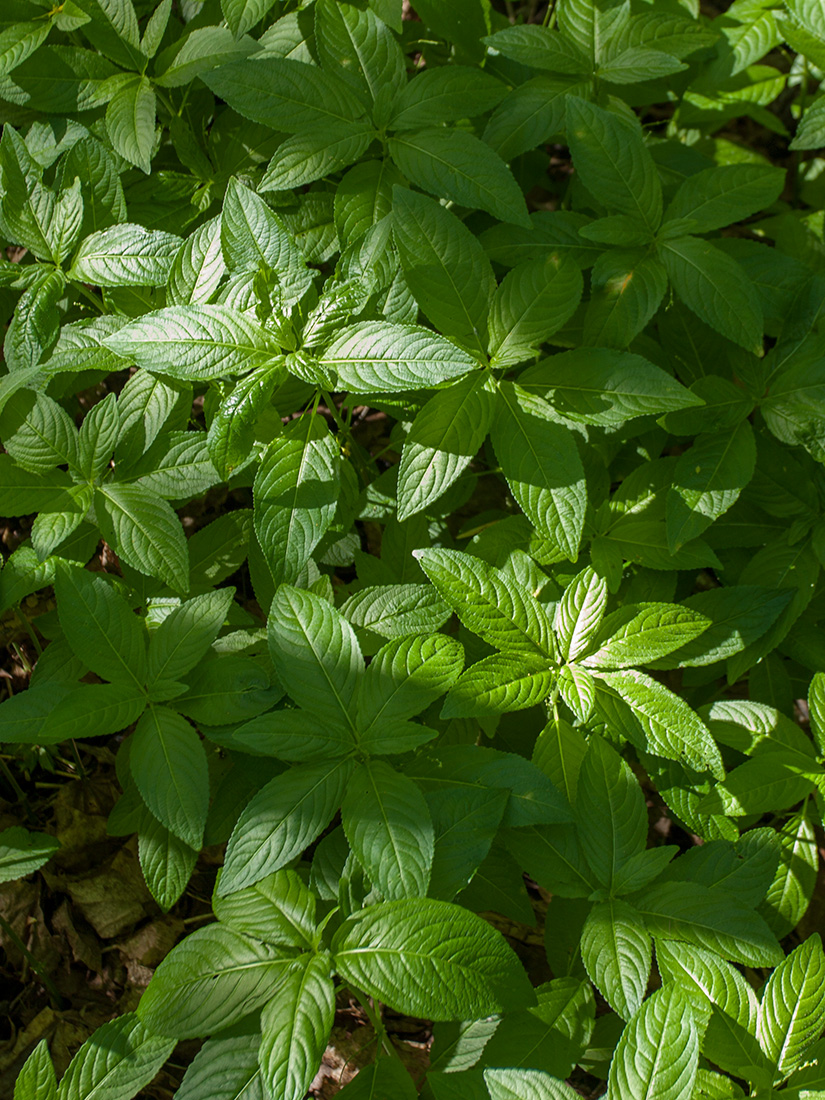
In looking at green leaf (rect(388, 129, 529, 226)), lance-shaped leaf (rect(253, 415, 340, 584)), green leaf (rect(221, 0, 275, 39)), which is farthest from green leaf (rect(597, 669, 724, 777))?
green leaf (rect(221, 0, 275, 39))

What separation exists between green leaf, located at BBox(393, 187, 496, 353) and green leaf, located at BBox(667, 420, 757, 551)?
70 cm

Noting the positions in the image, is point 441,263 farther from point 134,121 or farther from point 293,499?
point 134,121

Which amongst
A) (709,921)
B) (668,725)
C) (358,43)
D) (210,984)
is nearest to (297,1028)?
(210,984)

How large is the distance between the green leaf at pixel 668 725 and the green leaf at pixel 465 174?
1251 millimetres

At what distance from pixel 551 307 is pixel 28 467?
4.51ft

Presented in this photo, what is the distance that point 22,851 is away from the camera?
6.46ft

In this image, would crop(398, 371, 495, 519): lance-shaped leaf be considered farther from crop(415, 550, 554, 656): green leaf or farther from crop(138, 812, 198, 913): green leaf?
crop(138, 812, 198, 913): green leaf

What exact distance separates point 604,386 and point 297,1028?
156 centimetres

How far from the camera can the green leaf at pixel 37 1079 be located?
66.9 inches

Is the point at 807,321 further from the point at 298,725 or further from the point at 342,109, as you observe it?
the point at 298,725

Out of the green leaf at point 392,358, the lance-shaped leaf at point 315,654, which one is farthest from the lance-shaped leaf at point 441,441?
the lance-shaped leaf at point 315,654

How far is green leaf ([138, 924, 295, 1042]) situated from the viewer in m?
1.64

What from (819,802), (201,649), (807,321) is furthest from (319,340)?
(819,802)

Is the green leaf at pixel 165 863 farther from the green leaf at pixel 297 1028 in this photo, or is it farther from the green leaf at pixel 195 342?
the green leaf at pixel 195 342
